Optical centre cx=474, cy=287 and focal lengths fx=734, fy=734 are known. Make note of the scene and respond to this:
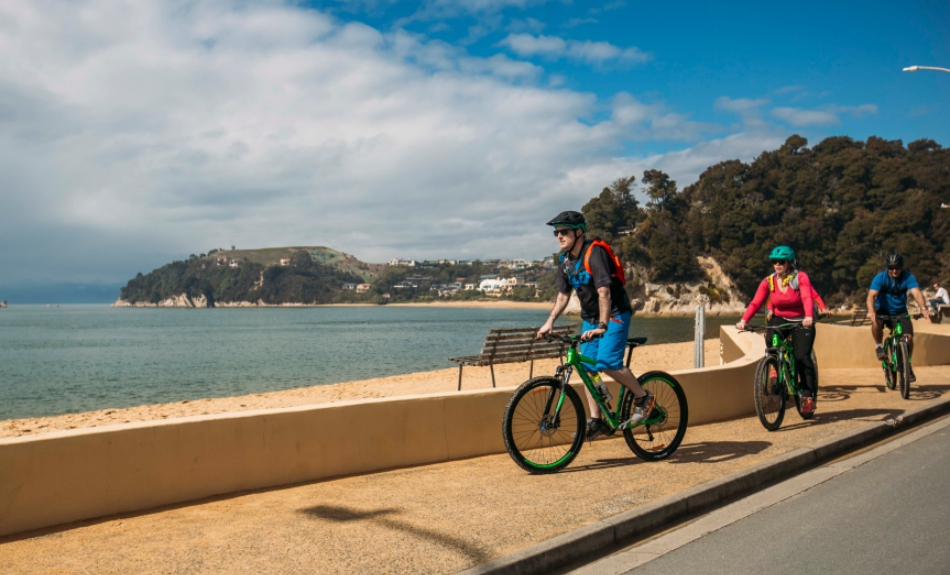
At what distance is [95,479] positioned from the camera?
450 centimetres

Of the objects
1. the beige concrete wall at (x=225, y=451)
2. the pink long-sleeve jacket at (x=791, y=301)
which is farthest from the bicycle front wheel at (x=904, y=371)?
the beige concrete wall at (x=225, y=451)

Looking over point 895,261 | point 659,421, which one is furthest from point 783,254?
point 895,261

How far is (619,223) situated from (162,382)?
112677mm

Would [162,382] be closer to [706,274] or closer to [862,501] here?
[862,501]

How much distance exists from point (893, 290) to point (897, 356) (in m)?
0.89

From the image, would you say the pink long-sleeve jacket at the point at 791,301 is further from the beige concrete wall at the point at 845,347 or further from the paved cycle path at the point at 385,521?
the beige concrete wall at the point at 845,347

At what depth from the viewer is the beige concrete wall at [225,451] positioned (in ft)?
14.1

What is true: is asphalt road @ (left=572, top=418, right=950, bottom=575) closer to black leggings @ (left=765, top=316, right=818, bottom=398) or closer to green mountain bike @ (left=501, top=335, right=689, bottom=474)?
green mountain bike @ (left=501, top=335, right=689, bottom=474)

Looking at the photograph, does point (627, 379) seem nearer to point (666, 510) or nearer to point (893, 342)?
point (666, 510)

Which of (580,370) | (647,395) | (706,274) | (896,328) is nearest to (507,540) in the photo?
(580,370)

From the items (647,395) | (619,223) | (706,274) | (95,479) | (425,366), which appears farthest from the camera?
(619,223)

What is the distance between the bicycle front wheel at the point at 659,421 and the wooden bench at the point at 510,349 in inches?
215

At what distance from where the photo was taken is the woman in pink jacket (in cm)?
765

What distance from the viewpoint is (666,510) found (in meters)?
4.64
